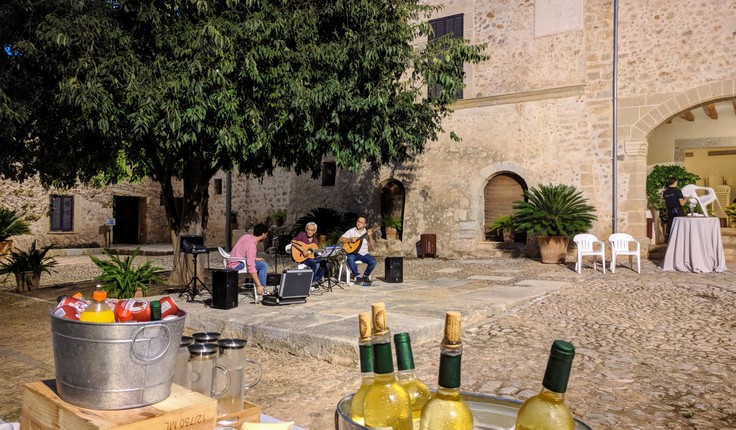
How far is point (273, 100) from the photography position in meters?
6.68

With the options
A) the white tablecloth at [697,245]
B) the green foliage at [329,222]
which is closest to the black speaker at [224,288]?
the white tablecloth at [697,245]

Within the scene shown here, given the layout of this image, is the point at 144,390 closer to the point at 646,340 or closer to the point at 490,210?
the point at 646,340

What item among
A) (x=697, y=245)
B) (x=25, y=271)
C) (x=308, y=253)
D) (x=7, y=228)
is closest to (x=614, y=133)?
(x=697, y=245)

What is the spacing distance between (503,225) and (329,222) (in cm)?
454

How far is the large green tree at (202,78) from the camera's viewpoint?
236 inches

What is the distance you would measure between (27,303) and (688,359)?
7.67 metres

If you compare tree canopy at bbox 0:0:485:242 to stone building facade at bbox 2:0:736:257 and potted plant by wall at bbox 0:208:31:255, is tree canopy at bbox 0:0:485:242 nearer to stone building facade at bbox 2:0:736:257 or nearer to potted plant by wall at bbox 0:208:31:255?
potted plant by wall at bbox 0:208:31:255

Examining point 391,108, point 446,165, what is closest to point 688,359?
point 391,108

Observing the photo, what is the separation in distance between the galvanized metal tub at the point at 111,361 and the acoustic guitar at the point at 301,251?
592 cm

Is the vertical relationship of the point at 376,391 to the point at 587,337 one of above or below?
above

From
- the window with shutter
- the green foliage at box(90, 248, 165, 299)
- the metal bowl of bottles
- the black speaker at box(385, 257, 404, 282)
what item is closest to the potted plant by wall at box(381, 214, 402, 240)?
the window with shutter

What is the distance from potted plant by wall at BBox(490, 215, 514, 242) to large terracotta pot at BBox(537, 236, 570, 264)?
59.2 inches

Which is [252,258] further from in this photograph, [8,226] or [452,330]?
[8,226]

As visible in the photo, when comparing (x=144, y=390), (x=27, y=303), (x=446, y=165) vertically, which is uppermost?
(x=446, y=165)
